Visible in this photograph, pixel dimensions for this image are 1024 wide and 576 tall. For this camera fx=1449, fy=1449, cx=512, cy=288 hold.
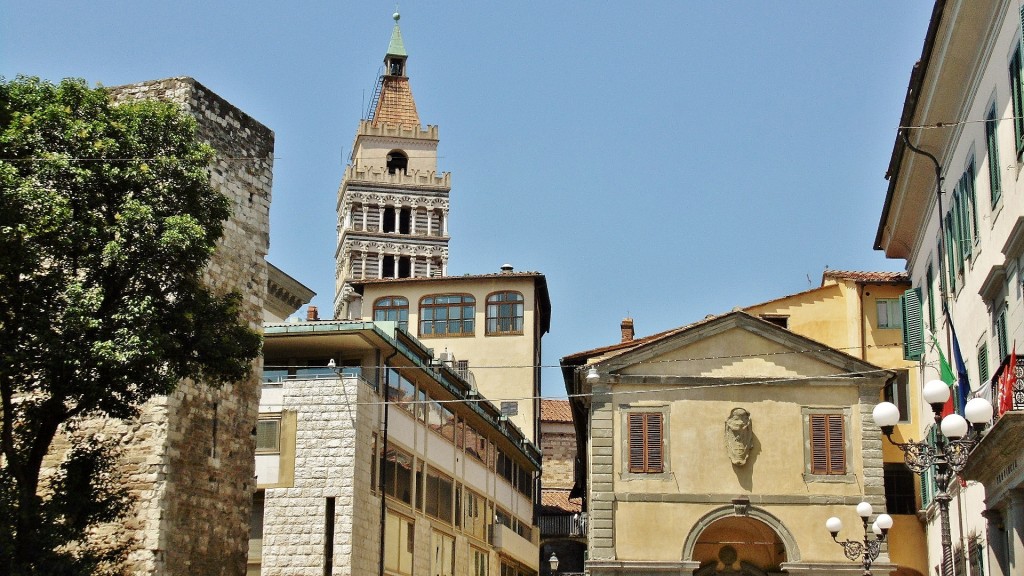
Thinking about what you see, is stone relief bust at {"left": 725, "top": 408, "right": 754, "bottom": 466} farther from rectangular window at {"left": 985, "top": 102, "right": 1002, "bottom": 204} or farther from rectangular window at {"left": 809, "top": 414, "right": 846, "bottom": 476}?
rectangular window at {"left": 985, "top": 102, "right": 1002, "bottom": 204}

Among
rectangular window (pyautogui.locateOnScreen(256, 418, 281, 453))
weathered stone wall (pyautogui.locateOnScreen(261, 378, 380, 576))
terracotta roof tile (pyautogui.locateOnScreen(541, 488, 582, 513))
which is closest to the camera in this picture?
weathered stone wall (pyautogui.locateOnScreen(261, 378, 380, 576))

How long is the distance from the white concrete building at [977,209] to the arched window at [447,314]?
30.9 m

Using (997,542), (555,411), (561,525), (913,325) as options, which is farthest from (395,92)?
(997,542)

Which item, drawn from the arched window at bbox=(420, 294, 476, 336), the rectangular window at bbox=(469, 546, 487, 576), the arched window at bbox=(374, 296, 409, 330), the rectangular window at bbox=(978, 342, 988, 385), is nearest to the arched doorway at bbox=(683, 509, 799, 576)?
the rectangular window at bbox=(469, 546, 487, 576)

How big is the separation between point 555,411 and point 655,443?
115 feet

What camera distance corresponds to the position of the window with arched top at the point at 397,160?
332ft

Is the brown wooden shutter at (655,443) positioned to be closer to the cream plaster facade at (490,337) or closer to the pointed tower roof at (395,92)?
the cream plaster facade at (490,337)

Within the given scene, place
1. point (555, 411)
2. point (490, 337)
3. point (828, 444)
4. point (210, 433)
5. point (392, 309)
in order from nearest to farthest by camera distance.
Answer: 1. point (210, 433)
2. point (828, 444)
3. point (490, 337)
4. point (392, 309)
5. point (555, 411)

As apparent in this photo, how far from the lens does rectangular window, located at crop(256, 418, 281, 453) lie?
35.1 metres

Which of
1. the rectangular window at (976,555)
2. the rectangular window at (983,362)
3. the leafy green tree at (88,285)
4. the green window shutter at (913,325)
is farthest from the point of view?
the green window shutter at (913,325)

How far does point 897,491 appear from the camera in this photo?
39.1 meters

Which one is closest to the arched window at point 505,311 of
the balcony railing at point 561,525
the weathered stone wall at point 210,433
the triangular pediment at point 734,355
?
the balcony railing at point 561,525

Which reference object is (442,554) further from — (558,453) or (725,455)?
(558,453)

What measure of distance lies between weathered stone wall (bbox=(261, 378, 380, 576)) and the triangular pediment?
23.9ft
